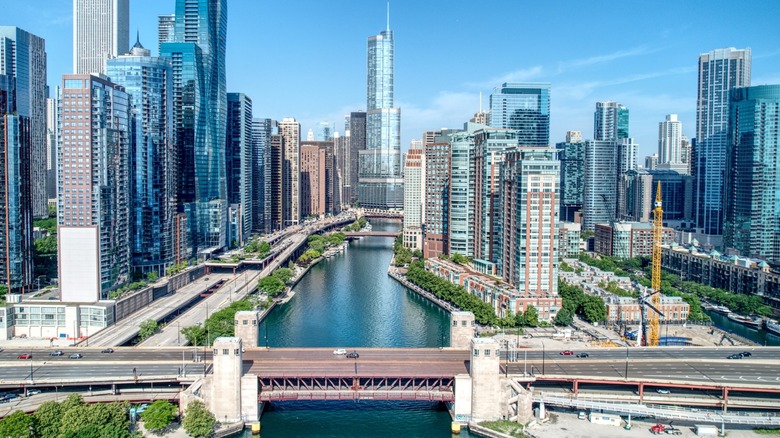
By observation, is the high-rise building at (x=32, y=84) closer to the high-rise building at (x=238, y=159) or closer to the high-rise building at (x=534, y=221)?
the high-rise building at (x=238, y=159)

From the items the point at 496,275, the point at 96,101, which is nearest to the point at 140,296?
the point at 96,101

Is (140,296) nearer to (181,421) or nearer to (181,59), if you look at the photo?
(181,421)

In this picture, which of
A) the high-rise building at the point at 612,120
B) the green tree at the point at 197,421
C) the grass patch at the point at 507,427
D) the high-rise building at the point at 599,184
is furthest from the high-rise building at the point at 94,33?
the grass patch at the point at 507,427

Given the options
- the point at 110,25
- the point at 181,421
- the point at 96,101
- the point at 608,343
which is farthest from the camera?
the point at 110,25

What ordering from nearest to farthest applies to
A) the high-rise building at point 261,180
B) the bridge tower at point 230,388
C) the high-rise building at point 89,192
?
1. the bridge tower at point 230,388
2. the high-rise building at point 89,192
3. the high-rise building at point 261,180

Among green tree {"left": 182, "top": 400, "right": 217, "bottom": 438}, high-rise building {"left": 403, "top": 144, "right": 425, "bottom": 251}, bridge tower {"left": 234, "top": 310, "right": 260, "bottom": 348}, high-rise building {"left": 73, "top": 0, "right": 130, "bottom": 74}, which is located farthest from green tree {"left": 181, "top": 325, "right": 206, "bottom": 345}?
high-rise building {"left": 73, "top": 0, "right": 130, "bottom": 74}

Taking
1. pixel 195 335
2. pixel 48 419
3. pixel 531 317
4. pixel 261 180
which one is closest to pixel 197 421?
pixel 48 419

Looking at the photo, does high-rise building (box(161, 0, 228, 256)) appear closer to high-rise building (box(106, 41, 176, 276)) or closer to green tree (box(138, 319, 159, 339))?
high-rise building (box(106, 41, 176, 276))
